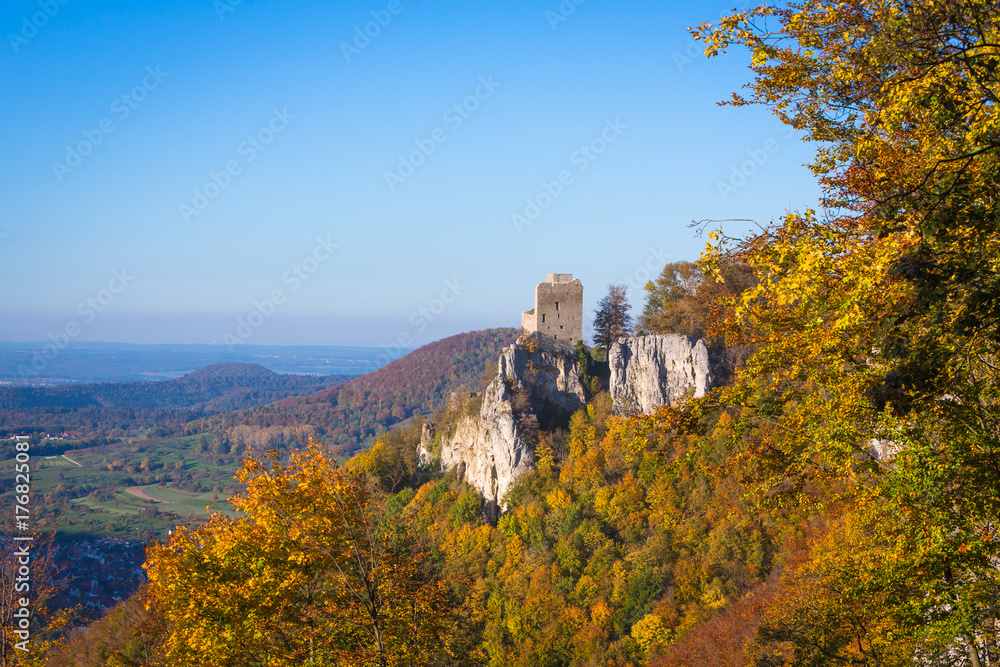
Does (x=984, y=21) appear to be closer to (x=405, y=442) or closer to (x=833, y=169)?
(x=833, y=169)

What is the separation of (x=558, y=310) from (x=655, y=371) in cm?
606

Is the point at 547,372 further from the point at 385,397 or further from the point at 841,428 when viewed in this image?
the point at 385,397

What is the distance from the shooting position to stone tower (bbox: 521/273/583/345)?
109 ft

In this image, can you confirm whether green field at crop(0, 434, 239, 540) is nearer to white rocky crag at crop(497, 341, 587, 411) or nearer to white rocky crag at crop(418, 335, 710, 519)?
white rocky crag at crop(418, 335, 710, 519)

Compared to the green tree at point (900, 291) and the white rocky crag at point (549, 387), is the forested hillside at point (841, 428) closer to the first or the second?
the green tree at point (900, 291)

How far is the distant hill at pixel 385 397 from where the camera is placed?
4043 inches

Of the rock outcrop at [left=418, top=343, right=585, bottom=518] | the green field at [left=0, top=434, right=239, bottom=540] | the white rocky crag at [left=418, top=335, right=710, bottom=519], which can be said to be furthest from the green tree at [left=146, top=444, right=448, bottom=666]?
the green field at [left=0, top=434, right=239, bottom=540]

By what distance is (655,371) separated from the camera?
101 feet

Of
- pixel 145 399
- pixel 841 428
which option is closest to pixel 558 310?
pixel 841 428

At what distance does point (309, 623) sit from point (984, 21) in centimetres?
892

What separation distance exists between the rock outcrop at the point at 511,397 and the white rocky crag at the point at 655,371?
2.22 m

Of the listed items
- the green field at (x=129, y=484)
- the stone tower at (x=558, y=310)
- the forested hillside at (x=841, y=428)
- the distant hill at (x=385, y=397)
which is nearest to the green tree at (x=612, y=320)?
the stone tower at (x=558, y=310)

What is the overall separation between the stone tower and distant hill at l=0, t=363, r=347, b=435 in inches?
3561

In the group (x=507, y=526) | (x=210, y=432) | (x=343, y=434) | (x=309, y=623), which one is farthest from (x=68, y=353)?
(x=309, y=623)
